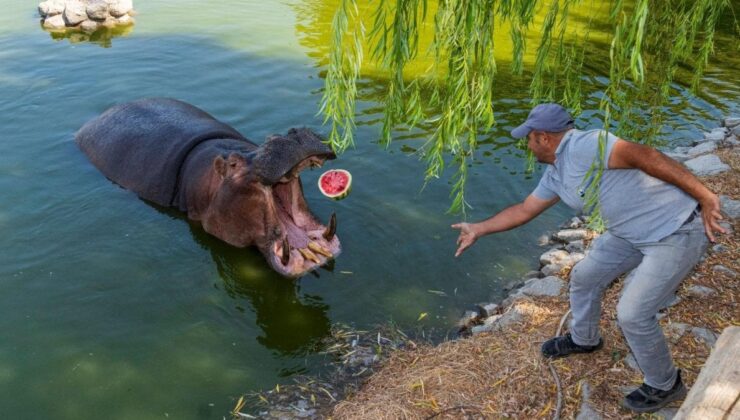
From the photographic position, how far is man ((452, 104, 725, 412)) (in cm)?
390

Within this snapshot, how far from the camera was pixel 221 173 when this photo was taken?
7.34m

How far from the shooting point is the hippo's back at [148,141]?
8305 mm

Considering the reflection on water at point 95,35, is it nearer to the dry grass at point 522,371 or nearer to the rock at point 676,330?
the dry grass at point 522,371

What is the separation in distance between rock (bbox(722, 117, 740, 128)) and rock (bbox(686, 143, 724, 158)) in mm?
914

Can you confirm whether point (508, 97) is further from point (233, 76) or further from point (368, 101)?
point (233, 76)

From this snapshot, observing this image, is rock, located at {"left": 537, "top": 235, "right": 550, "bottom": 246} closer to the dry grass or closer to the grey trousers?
the dry grass

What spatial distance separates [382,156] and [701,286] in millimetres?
4863

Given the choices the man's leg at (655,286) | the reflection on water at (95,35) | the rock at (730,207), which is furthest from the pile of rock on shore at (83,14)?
the man's leg at (655,286)

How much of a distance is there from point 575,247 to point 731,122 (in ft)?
15.4

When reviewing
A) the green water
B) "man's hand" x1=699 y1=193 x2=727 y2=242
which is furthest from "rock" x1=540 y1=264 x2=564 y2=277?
"man's hand" x1=699 y1=193 x2=727 y2=242

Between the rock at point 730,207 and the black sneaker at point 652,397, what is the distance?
129 inches

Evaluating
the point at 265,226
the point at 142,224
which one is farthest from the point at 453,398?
the point at 142,224

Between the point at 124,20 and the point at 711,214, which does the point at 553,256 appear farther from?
the point at 124,20

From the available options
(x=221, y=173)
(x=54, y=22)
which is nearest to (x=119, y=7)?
(x=54, y=22)
